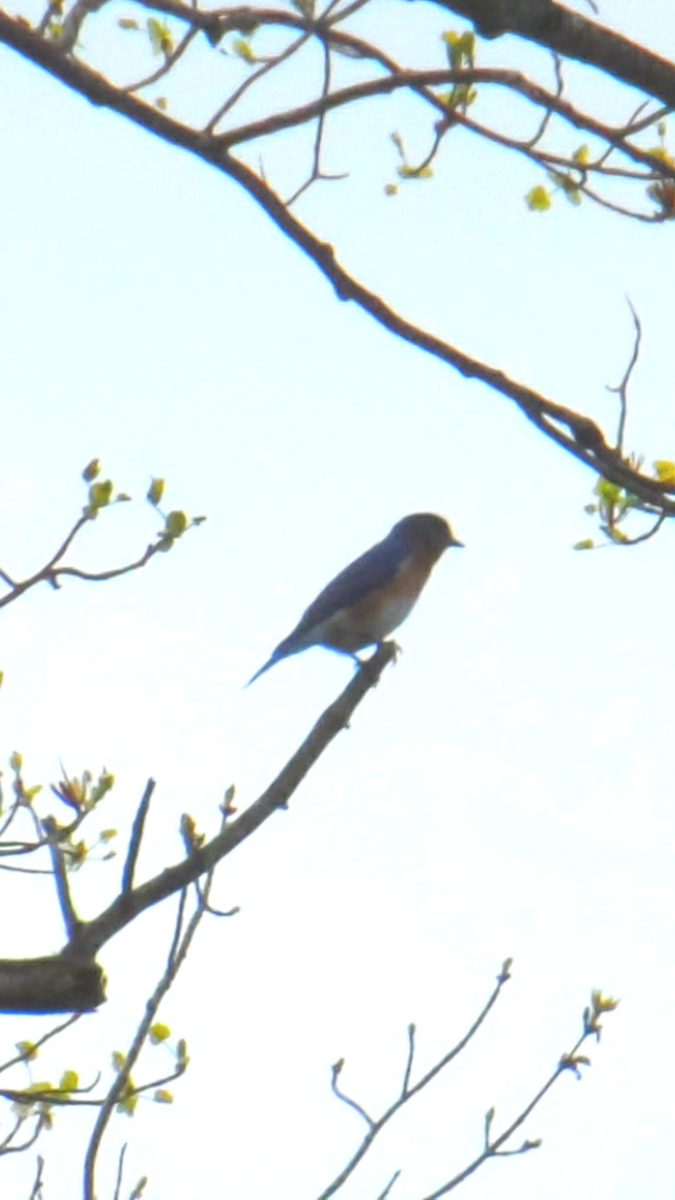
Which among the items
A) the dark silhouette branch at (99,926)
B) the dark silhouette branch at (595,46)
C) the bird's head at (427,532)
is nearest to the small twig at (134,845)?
the dark silhouette branch at (99,926)

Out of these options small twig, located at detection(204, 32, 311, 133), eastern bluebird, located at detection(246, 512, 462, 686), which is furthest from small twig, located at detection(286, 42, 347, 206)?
eastern bluebird, located at detection(246, 512, 462, 686)

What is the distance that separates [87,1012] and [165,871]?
0.27 m

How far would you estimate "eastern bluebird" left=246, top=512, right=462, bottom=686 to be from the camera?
9.41 m

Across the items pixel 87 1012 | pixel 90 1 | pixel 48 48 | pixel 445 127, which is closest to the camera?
pixel 87 1012

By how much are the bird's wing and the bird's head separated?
0.28 meters

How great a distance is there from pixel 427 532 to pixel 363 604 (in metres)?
1.09

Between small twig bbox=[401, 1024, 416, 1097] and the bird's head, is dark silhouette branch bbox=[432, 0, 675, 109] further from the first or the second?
the bird's head

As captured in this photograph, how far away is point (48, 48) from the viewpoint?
11.3 feet

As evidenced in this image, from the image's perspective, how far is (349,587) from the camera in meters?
9.57

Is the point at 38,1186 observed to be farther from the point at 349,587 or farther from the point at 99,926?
the point at 349,587

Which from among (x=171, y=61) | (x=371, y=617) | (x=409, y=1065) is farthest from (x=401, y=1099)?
(x=371, y=617)

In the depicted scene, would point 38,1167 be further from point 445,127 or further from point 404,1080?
point 445,127

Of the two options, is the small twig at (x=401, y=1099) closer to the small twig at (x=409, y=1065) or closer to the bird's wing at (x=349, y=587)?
the small twig at (x=409, y=1065)

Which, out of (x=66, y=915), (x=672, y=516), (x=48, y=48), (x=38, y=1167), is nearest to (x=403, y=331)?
(x=672, y=516)
